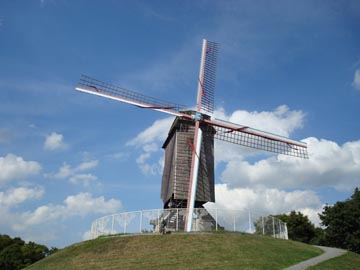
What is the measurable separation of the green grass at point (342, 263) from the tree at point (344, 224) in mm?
19218

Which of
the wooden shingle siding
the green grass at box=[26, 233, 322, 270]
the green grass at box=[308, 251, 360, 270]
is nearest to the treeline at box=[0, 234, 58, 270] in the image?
the wooden shingle siding

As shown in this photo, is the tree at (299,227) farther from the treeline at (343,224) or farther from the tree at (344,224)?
the tree at (344,224)

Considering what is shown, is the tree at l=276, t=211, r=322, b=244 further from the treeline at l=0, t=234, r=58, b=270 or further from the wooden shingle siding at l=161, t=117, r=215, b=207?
the treeline at l=0, t=234, r=58, b=270

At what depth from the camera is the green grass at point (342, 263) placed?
19691 millimetres

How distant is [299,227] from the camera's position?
Result: 56688 mm

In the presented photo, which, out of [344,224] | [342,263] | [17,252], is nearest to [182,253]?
[342,263]

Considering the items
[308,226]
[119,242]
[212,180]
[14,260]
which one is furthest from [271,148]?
[14,260]

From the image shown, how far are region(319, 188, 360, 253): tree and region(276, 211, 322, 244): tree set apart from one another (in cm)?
1189

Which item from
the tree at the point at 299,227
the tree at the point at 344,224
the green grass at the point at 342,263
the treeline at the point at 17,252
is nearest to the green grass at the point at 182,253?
the green grass at the point at 342,263

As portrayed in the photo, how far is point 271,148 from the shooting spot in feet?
103

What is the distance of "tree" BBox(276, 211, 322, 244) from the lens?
56.4 metres

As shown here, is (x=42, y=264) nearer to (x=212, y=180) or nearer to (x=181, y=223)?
(x=181, y=223)

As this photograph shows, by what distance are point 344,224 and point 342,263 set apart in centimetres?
2314

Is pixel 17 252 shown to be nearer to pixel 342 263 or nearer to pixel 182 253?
pixel 182 253
